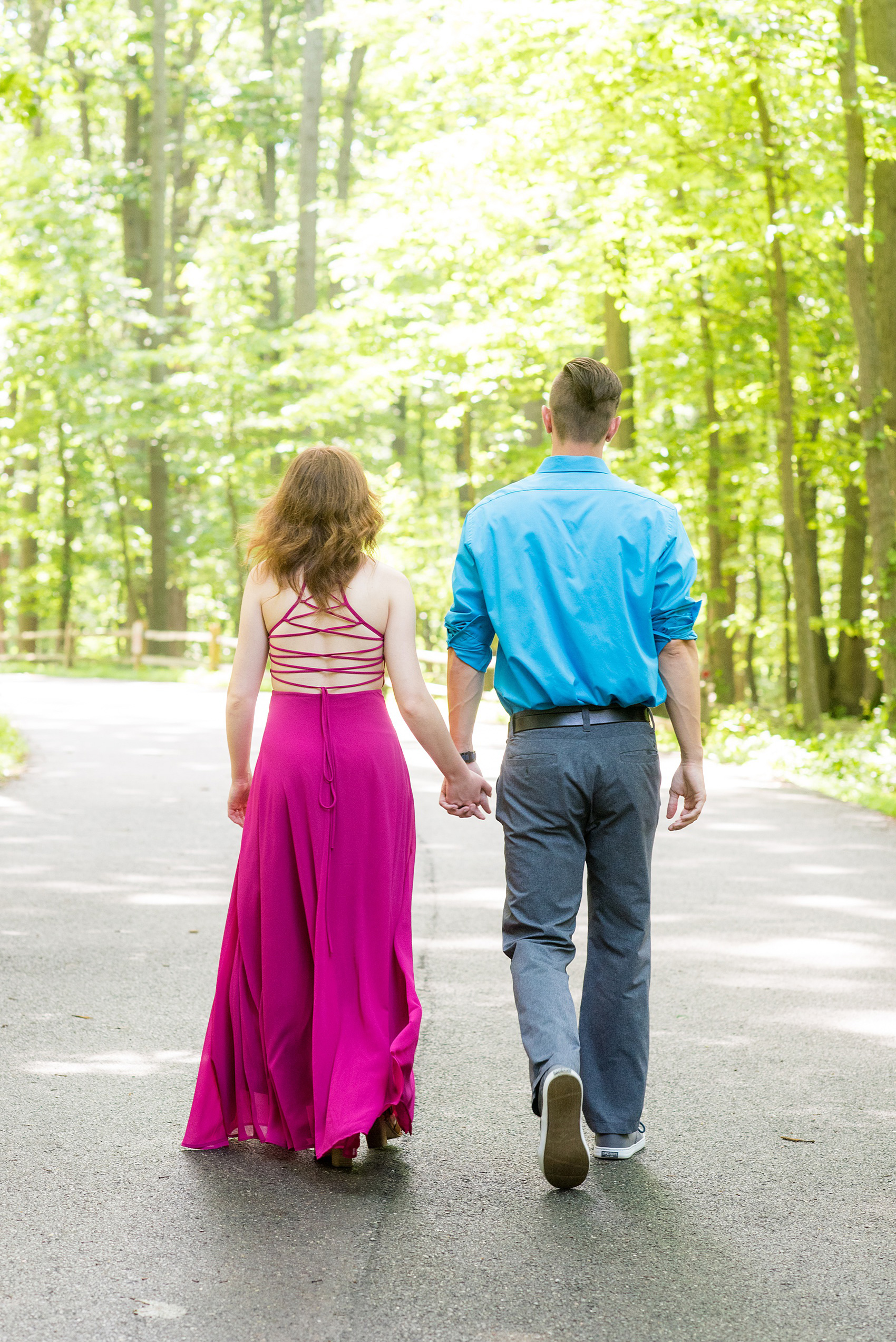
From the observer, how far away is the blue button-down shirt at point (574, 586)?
4012 millimetres

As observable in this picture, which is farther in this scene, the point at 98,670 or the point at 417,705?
the point at 98,670

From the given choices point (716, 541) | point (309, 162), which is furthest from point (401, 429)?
point (716, 541)

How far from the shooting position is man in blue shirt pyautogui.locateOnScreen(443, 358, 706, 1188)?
4008 millimetres

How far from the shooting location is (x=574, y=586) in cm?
401

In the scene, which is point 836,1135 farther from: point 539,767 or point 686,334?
point 686,334

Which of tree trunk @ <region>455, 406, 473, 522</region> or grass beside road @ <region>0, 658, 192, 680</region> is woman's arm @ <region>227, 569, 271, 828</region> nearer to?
tree trunk @ <region>455, 406, 473, 522</region>

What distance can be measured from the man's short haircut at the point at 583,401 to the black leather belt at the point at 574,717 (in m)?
0.76

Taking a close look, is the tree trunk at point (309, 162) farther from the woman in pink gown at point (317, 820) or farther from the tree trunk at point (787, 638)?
the woman in pink gown at point (317, 820)

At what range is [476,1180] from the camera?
401 centimetres

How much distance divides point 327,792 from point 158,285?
2935cm

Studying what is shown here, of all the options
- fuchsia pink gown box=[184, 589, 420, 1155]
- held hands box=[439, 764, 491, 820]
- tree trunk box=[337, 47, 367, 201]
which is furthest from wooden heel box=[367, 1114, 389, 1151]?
tree trunk box=[337, 47, 367, 201]

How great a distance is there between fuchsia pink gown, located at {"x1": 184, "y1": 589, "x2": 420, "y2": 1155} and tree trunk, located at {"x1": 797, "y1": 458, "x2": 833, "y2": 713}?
15886 millimetres

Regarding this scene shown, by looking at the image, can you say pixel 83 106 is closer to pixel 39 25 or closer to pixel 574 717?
pixel 39 25

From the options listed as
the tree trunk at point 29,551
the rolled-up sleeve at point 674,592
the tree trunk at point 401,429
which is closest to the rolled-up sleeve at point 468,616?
the rolled-up sleeve at point 674,592
